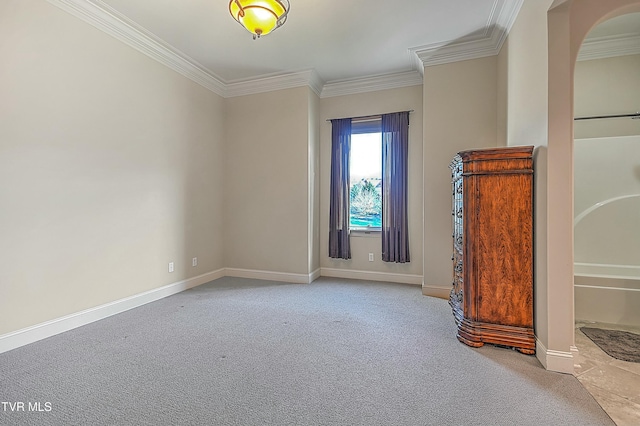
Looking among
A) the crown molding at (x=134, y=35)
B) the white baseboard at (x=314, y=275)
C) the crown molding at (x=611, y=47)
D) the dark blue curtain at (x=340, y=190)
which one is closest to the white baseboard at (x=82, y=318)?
the white baseboard at (x=314, y=275)

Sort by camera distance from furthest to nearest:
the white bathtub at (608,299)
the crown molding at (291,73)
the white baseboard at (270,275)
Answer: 1. the white baseboard at (270,275)
2. the crown molding at (291,73)
3. the white bathtub at (608,299)

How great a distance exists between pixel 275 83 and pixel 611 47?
4011 millimetres

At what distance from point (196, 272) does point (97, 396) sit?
2466 millimetres

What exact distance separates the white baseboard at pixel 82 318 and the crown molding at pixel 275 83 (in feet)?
9.64

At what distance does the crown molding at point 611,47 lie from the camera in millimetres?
3037

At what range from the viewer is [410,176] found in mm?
4148

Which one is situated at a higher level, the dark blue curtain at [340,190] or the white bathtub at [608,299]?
the dark blue curtain at [340,190]

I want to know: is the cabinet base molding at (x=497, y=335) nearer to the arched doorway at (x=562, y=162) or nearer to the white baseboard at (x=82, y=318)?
the arched doorway at (x=562, y=162)

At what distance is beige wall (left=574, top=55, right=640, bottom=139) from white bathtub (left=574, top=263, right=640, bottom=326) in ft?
5.46

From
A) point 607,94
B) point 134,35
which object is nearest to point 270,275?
point 134,35

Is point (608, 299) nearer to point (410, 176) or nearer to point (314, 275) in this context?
point (410, 176)

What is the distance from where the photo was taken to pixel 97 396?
1.64 meters

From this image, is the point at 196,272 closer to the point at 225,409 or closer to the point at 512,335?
the point at 225,409

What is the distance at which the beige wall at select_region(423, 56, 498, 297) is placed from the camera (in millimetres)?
3420
